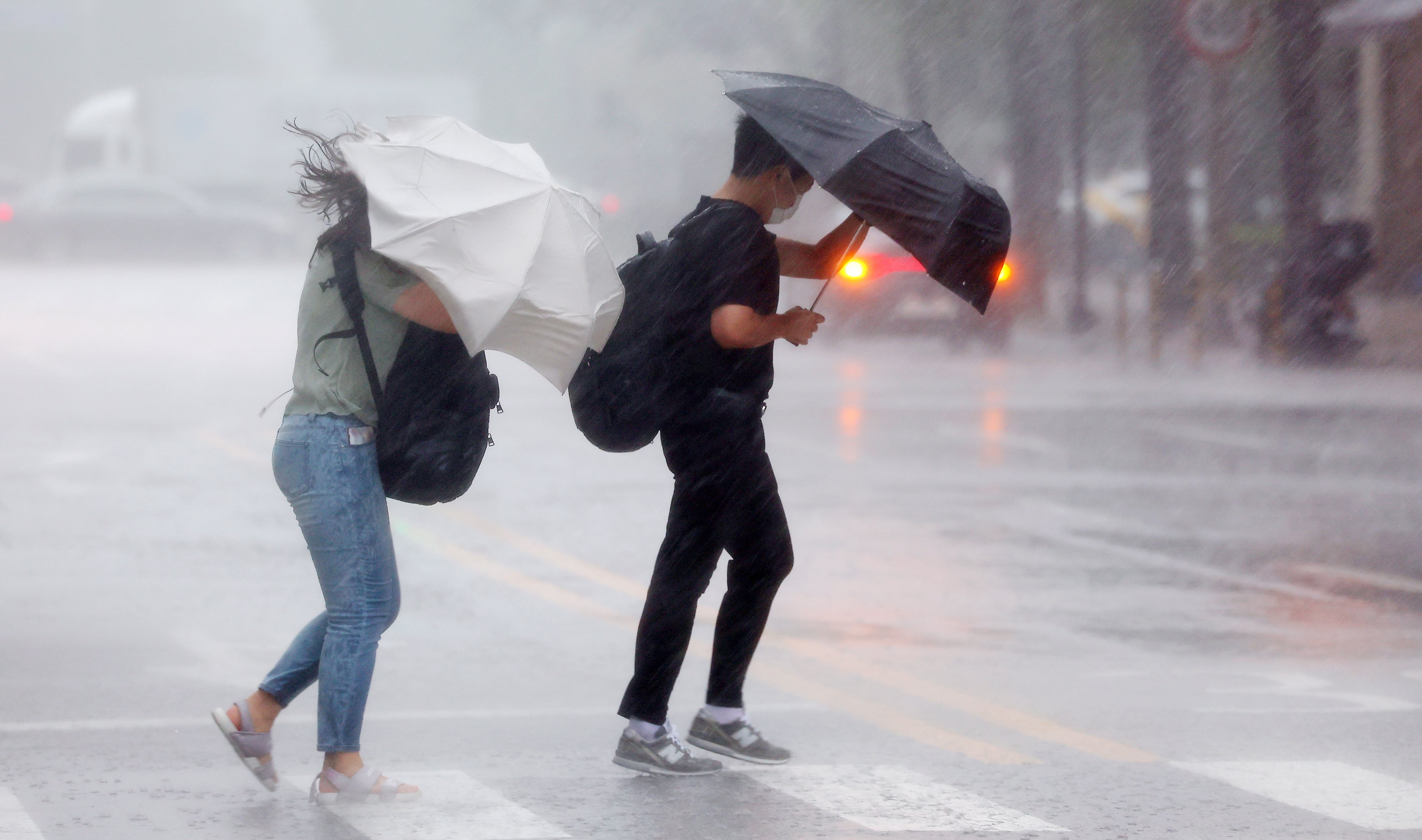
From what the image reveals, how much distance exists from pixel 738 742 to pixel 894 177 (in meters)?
1.62

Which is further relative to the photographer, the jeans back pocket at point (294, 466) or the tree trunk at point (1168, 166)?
the tree trunk at point (1168, 166)

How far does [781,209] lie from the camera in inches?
228

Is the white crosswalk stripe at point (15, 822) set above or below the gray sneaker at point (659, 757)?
below

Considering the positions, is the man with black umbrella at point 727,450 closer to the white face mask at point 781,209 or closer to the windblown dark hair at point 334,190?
the white face mask at point 781,209

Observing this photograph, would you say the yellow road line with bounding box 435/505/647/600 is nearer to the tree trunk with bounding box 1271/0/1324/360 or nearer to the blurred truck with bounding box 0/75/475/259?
the tree trunk with bounding box 1271/0/1324/360

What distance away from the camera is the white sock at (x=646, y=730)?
5891 mm

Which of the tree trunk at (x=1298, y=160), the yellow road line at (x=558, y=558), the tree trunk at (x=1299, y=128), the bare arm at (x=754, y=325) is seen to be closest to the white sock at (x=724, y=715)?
the bare arm at (x=754, y=325)

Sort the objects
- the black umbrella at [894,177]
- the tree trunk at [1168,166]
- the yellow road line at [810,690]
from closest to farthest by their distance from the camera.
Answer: the black umbrella at [894,177], the yellow road line at [810,690], the tree trunk at [1168,166]

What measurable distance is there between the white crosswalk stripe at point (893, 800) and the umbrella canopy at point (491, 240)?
1.26 meters

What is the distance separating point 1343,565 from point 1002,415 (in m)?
6.57

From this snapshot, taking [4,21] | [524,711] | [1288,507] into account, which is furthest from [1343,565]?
[4,21]

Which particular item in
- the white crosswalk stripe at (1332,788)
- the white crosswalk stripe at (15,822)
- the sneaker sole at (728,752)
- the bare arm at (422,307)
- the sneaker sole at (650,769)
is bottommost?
the white crosswalk stripe at (15,822)

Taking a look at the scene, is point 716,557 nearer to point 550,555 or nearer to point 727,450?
point 727,450

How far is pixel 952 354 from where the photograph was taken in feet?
74.4
